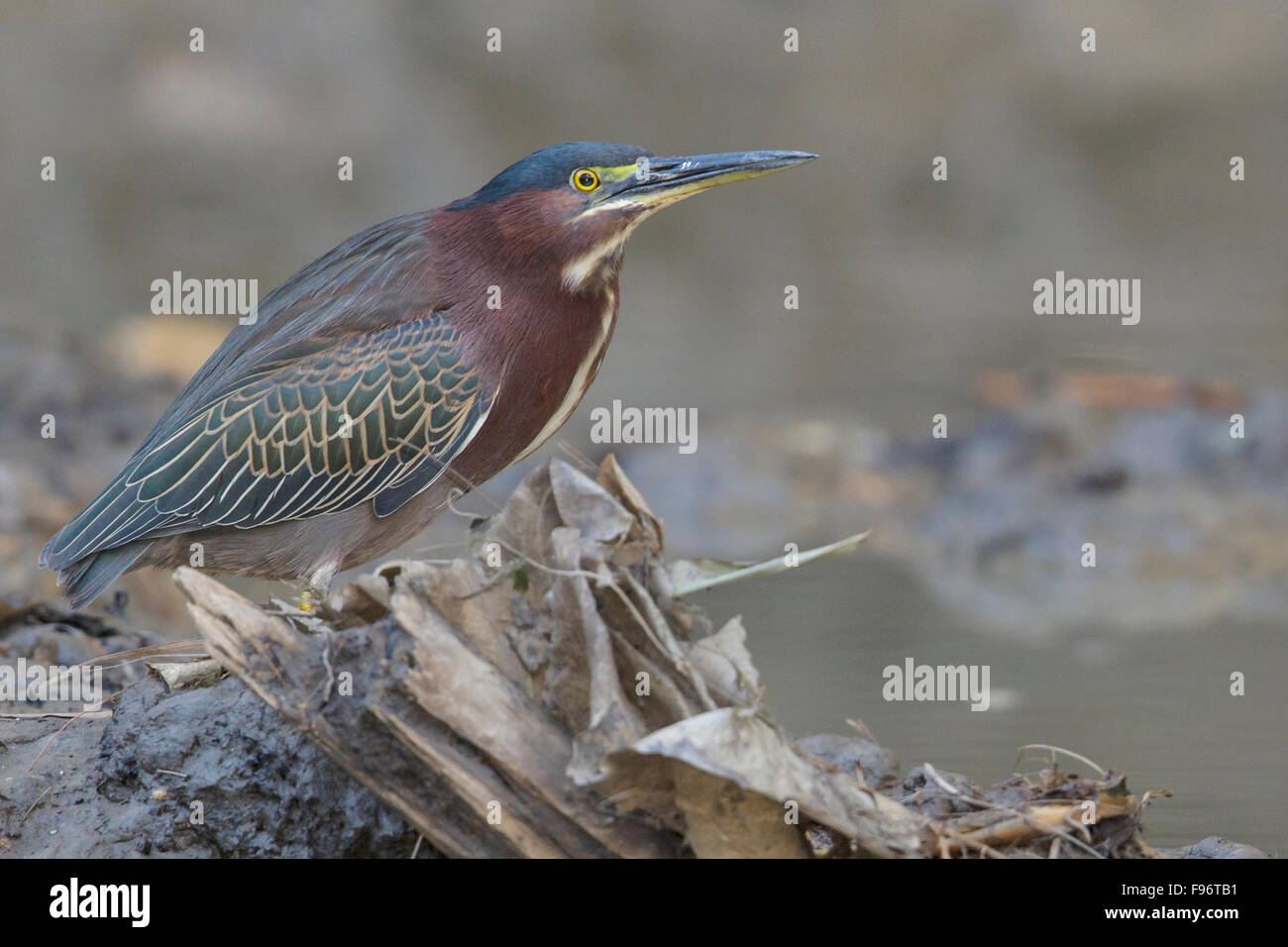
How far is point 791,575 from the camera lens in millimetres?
9828

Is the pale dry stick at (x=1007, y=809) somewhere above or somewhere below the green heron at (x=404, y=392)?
below

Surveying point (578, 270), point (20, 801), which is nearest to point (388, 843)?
point (20, 801)

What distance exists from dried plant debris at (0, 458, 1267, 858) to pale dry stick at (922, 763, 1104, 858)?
0.01 m

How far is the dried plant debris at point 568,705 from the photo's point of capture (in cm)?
312

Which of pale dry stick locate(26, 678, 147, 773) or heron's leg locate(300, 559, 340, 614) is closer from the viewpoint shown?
pale dry stick locate(26, 678, 147, 773)

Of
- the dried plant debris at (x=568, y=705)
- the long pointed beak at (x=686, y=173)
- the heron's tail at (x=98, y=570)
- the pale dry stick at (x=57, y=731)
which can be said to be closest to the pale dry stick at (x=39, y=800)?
the pale dry stick at (x=57, y=731)

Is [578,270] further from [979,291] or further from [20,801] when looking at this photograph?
[979,291]

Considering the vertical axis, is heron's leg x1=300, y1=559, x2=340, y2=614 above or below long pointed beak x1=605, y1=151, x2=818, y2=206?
below

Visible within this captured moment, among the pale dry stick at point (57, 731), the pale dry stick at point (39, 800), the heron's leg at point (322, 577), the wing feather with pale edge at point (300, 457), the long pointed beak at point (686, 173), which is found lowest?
the pale dry stick at point (39, 800)

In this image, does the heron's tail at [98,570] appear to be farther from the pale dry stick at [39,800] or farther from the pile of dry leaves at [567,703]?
the pile of dry leaves at [567,703]

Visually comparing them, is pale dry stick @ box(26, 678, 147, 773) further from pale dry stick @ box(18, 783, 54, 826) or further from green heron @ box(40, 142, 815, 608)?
green heron @ box(40, 142, 815, 608)

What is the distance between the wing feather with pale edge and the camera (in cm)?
505

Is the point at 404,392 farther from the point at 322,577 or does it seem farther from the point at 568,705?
the point at 568,705

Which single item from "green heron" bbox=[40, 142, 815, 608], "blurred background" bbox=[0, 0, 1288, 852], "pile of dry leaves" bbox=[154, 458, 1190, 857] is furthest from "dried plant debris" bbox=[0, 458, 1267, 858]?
"blurred background" bbox=[0, 0, 1288, 852]
